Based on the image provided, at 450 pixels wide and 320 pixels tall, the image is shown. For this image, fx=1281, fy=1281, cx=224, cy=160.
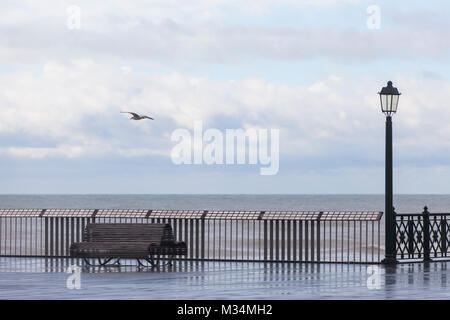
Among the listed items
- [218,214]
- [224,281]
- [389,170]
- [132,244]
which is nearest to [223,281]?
[224,281]

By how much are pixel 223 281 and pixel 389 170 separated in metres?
5.68

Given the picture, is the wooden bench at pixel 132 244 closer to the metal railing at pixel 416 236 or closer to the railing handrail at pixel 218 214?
the railing handrail at pixel 218 214

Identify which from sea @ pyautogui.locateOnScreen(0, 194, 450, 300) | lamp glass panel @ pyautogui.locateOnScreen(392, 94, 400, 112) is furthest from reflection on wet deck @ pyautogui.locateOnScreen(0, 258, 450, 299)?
lamp glass panel @ pyautogui.locateOnScreen(392, 94, 400, 112)

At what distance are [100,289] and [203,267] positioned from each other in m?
5.53

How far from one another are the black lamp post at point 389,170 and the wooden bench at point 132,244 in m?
4.26

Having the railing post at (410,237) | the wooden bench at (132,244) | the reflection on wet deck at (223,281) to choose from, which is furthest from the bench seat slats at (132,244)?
the railing post at (410,237)

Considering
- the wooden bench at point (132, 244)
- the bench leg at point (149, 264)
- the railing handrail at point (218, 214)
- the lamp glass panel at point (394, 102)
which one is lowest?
the bench leg at point (149, 264)

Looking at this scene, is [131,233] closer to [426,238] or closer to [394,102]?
[394,102]

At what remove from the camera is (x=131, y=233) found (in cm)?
2672

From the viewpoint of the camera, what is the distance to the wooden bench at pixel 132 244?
85.8 ft
